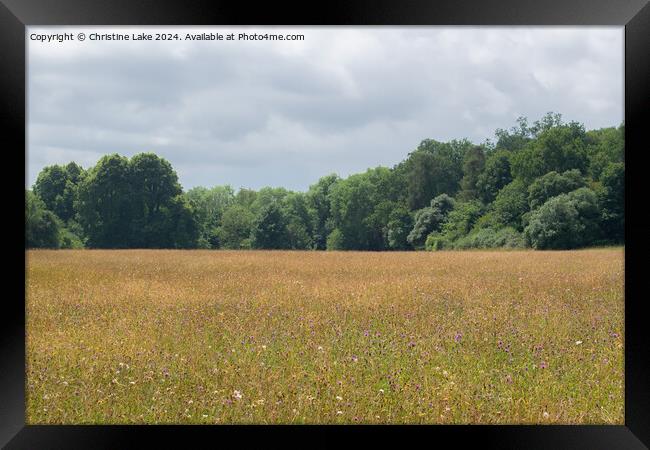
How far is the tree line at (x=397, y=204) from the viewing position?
25.5 m

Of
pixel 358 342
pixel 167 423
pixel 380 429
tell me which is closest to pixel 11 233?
pixel 167 423

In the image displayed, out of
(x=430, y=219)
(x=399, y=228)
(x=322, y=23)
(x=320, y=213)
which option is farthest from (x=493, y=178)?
(x=322, y=23)

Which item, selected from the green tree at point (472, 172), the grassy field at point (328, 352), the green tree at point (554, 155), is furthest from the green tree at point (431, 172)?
the grassy field at point (328, 352)

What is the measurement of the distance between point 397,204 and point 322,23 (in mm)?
31606

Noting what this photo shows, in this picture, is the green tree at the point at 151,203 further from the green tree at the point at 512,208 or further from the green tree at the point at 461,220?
the green tree at the point at 512,208

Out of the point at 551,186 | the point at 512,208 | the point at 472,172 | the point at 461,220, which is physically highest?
the point at 472,172

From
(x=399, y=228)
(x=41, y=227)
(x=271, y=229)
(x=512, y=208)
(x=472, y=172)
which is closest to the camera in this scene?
(x=41, y=227)

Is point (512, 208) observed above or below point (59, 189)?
below

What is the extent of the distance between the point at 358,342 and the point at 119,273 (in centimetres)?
807

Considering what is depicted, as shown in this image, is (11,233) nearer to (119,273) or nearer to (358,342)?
(358,342)

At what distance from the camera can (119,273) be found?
39.4 feet

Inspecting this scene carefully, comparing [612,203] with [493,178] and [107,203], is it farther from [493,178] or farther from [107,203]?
[107,203]

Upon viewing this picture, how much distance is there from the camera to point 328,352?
538 cm

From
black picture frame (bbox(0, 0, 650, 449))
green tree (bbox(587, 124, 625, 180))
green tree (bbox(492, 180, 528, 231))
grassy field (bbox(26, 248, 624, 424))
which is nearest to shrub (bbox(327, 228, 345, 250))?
green tree (bbox(492, 180, 528, 231))
